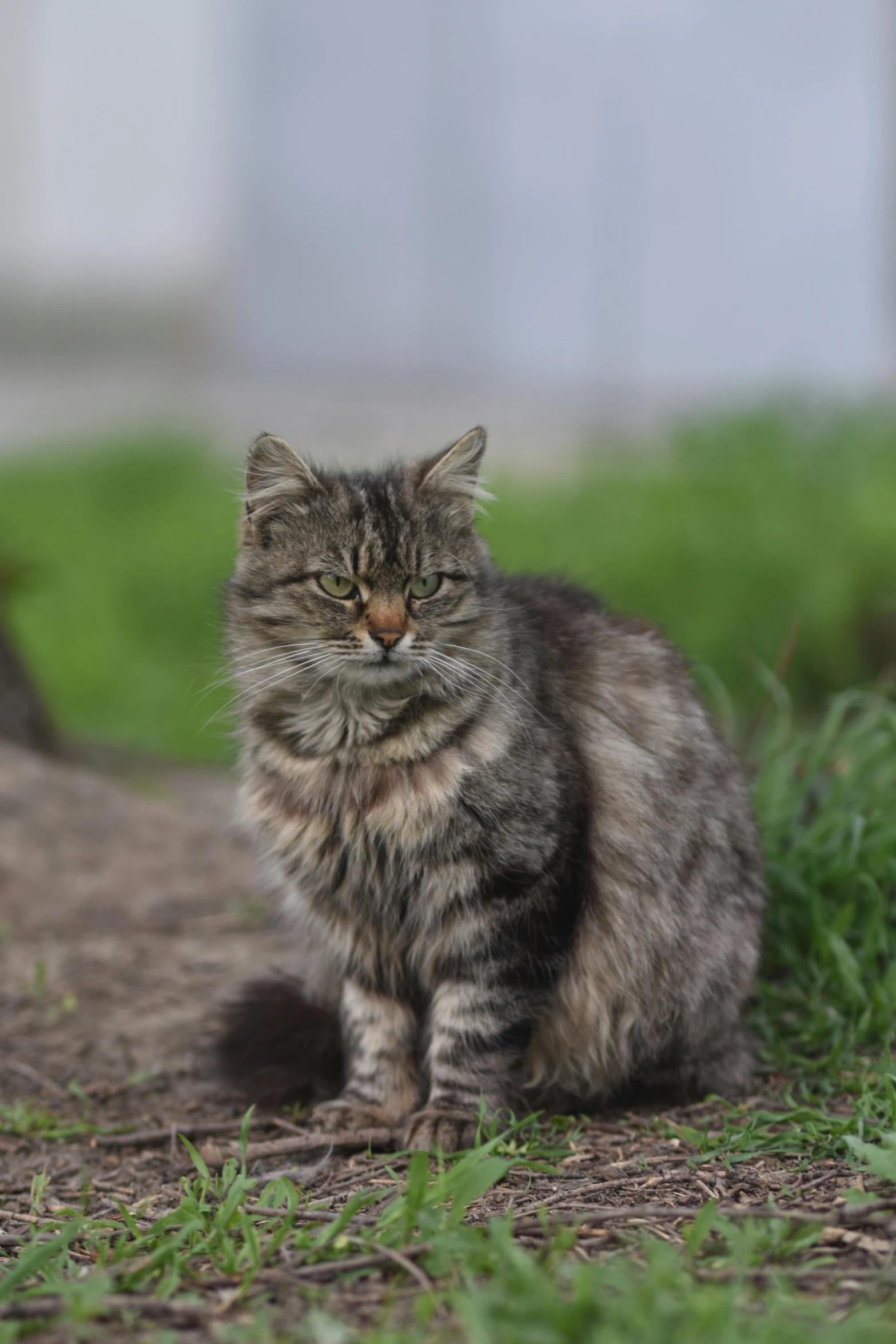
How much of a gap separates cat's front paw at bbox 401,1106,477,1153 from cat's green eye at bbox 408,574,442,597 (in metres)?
1.10

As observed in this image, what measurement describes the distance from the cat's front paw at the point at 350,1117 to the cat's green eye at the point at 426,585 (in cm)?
115

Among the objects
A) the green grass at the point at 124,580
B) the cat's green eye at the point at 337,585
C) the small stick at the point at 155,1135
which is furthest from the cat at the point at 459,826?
the green grass at the point at 124,580

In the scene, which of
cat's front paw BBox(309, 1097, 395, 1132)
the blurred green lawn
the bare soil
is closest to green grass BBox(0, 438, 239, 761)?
the blurred green lawn

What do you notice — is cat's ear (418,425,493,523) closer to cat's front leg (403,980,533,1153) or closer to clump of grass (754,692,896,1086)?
cat's front leg (403,980,533,1153)

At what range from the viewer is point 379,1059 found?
3.11m

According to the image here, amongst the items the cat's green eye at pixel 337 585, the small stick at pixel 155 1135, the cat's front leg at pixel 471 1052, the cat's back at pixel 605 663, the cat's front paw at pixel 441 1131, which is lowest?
the small stick at pixel 155 1135

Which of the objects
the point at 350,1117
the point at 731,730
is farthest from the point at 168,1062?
the point at 731,730

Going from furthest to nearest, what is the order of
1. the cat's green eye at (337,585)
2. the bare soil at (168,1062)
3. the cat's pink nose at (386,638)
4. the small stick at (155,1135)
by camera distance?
the small stick at (155,1135) < the cat's green eye at (337,585) < the cat's pink nose at (386,638) < the bare soil at (168,1062)

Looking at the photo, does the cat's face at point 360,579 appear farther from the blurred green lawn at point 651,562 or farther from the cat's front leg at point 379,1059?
the blurred green lawn at point 651,562

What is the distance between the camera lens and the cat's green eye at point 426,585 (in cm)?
295

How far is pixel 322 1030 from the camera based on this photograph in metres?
3.28

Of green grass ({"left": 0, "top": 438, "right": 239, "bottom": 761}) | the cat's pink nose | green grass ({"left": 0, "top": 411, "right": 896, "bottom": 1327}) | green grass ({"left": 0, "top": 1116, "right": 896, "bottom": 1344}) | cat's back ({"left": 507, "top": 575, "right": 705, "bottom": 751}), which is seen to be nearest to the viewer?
green grass ({"left": 0, "top": 1116, "right": 896, "bottom": 1344})

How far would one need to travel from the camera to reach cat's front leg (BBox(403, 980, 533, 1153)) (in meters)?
2.89

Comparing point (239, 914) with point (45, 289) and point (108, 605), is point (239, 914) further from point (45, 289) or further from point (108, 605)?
point (45, 289)
